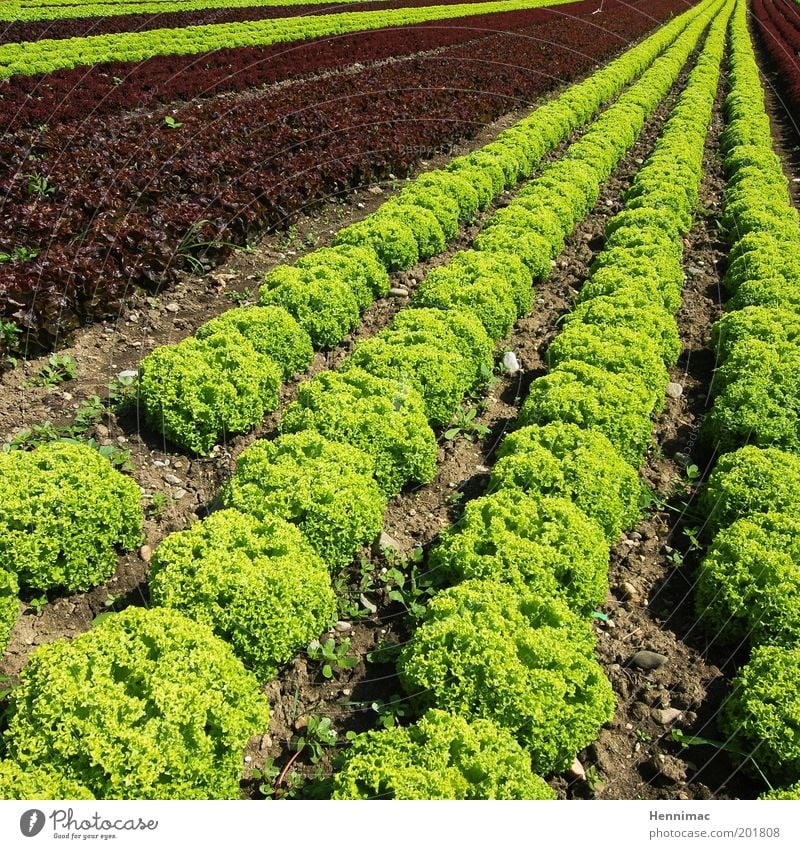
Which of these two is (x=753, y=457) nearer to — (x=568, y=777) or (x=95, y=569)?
(x=568, y=777)

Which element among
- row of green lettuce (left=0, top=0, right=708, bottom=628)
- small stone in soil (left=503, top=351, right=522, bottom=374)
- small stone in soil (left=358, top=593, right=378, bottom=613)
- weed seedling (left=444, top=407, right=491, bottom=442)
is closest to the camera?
row of green lettuce (left=0, top=0, right=708, bottom=628)

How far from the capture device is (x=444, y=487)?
7.82 m

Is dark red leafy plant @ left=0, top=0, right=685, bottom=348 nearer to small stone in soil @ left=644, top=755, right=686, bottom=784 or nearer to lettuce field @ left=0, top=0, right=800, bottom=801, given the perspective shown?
lettuce field @ left=0, top=0, right=800, bottom=801

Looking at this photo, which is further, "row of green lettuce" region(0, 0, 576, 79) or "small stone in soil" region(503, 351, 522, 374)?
"row of green lettuce" region(0, 0, 576, 79)

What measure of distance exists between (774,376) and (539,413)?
316 cm

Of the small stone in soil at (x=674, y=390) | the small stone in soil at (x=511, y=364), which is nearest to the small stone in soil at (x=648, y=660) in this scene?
the small stone in soil at (x=674, y=390)

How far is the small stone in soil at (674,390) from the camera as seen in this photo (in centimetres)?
965

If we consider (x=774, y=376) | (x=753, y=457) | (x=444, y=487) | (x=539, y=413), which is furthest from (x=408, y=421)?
(x=774, y=376)

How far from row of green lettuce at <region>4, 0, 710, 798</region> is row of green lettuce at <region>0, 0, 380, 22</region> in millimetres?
31063

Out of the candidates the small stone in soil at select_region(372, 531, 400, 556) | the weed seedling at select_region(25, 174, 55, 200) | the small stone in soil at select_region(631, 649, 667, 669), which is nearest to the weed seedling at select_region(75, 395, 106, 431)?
the small stone in soil at select_region(372, 531, 400, 556)

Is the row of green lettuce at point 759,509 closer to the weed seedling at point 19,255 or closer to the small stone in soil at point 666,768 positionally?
the small stone in soil at point 666,768

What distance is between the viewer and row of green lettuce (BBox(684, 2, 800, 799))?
5.23 m

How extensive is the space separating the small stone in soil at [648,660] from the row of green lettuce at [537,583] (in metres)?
0.56

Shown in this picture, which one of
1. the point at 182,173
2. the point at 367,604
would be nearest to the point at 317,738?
the point at 367,604
